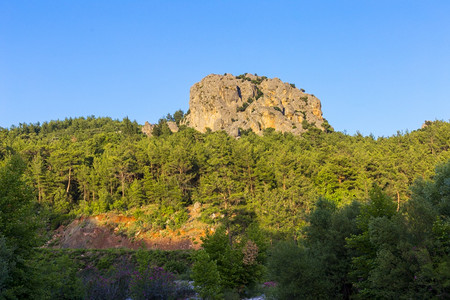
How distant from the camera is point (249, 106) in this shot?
12012 centimetres

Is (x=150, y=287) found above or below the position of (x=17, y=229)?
below

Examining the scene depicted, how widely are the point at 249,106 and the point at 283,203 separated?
264 ft

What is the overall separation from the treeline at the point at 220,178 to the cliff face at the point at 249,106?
43237mm

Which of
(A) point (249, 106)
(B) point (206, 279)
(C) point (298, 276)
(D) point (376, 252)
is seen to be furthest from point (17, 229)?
(A) point (249, 106)

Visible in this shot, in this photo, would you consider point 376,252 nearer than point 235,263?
Yes

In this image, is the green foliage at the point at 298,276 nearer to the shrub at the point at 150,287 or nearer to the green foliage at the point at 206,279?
the green foliage at the point at 206,279

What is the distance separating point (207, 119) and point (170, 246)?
71116 mm

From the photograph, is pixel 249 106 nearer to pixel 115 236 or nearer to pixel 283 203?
pixel 115 236

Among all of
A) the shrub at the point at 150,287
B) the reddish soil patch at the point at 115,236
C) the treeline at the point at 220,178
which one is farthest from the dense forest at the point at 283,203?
the shrub at the point at 150,287

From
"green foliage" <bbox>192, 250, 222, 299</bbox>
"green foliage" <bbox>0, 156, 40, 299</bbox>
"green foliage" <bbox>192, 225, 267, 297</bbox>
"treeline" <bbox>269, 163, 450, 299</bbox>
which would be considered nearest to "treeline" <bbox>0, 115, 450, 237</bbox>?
"green foliage" <bbox>192, 225, 267, 297</bbox>

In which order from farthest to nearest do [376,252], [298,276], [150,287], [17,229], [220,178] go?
1. [220,178]
2. [150,287]
3. [298,276]
4. [376,252]
5. [17,229]

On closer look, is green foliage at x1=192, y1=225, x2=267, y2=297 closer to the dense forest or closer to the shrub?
the dense forest

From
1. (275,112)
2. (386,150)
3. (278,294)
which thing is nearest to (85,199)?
(278,294)

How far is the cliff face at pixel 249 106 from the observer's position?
109562mm
